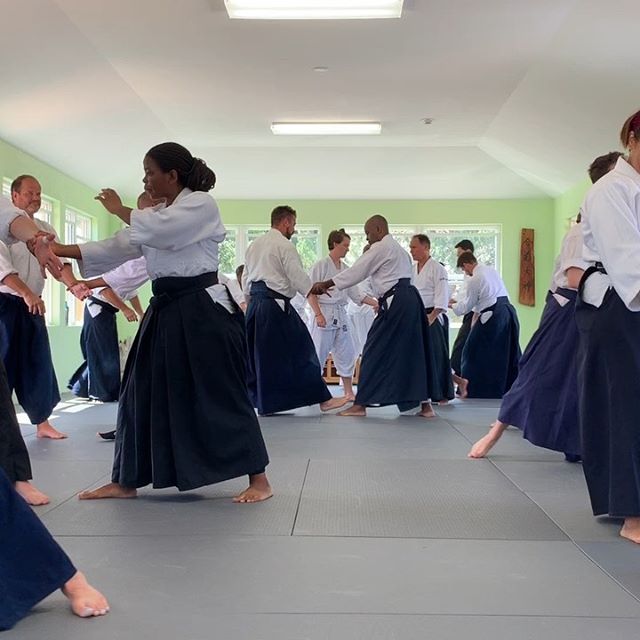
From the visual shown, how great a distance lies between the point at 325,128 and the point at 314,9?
350 centimetres

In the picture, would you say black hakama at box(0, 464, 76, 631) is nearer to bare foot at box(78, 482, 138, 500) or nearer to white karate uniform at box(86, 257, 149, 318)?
bare foot at box(78, 482, 138, 500)

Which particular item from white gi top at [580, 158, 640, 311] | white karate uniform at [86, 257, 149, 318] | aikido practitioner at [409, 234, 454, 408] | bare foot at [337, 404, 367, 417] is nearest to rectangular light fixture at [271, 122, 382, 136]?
aikido practitioner at [409, 234, 454, 408]

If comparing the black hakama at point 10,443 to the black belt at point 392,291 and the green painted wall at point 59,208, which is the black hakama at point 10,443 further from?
the green painted wall at point 59,208

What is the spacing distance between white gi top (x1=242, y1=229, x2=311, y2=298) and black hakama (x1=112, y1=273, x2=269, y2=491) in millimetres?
2878

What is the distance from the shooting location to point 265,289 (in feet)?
20.1

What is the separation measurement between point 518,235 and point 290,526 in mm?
9965

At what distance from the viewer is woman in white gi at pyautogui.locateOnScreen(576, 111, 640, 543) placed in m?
2.41

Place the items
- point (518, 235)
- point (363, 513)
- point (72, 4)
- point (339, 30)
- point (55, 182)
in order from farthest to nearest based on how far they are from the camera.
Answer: point (518, 235) → point (55, 182) → point (339, 30) → point (72, 4) → point (363, 513)

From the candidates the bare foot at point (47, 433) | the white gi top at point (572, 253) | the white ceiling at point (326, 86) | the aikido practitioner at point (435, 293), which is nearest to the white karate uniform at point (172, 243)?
the white gi top at point (572, 253)

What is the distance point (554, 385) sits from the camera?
3.76 meters

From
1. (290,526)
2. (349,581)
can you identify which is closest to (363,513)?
(290,526)

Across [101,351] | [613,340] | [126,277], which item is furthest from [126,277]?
[613,340]

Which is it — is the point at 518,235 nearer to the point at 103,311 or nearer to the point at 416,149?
the point at 416,149

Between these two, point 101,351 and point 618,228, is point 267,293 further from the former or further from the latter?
point 618,228
